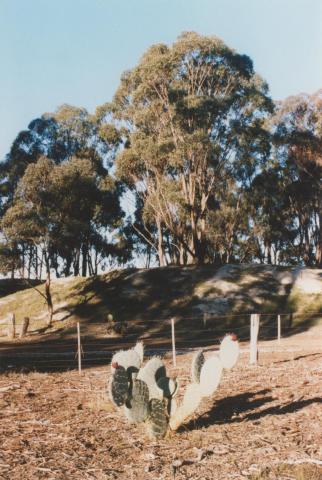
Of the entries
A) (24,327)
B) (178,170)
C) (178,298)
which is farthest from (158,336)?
(178,170)

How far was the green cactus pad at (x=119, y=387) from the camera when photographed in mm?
6035

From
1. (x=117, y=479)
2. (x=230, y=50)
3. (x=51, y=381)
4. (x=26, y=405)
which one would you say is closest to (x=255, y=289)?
(x=230, y=50)

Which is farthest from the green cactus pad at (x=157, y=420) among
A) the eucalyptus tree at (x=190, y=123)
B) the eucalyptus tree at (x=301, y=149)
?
the eucalyptus tree at (x=301, y=149)

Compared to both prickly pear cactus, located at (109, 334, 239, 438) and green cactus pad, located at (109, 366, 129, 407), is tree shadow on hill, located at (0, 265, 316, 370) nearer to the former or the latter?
prickly pear cactus, located at (109, 334, 239, 438)

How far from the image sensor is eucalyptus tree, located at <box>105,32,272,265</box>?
32875 mm

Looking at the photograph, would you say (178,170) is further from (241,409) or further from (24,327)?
(241,409)

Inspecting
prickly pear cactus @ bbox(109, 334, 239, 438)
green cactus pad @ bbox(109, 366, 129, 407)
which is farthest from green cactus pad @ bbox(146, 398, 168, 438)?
green cactus pad @ bbox(109, 366, 129, 407)

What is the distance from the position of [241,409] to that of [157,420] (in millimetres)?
2023

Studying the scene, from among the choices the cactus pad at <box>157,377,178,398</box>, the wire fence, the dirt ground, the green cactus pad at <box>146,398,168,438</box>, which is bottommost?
the wire fence

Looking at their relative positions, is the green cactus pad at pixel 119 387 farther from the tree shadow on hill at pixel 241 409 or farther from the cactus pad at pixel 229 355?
the cactus pad at pixel 229 355

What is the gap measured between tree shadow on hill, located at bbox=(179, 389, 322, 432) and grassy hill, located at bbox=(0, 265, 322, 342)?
51.8 feet

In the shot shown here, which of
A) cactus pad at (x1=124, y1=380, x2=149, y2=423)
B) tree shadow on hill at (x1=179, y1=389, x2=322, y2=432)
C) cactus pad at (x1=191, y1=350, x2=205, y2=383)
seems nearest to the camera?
cactus pad at (x1=124, y1=380, x2=149, y2=423)

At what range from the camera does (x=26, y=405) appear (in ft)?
26.6

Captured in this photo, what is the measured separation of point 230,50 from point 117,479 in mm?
33072
